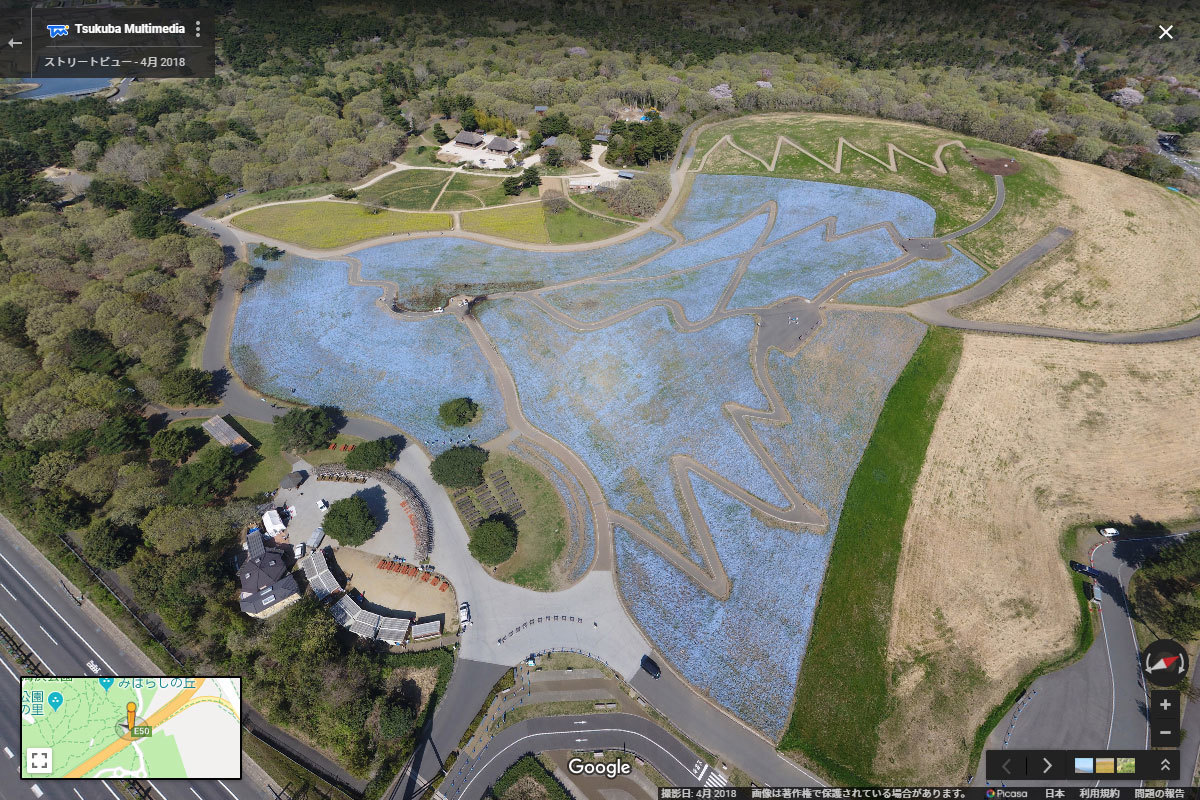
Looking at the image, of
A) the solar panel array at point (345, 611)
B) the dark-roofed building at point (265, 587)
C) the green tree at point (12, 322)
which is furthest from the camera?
the green tree at point (12, 322)

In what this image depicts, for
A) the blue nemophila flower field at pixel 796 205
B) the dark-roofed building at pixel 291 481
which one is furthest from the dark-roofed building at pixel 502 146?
the dark-roofed building at pixel 291 481

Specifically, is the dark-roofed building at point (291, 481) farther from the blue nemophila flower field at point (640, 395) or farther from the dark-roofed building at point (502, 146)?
the dark-roofed building at point (502, 146)

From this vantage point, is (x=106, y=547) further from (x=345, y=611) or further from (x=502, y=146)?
(x=502, y=146)

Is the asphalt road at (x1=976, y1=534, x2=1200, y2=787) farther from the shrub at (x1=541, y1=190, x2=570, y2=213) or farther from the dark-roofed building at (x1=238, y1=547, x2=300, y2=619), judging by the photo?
the shrub at (x1=541, y1=190, x2=570, y2=213)

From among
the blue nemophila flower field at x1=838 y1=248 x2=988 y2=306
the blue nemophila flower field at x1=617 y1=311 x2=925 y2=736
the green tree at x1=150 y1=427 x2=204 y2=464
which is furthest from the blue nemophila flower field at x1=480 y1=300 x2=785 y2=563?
the green tree at x1=150 y1=427 x2=204 y2=464

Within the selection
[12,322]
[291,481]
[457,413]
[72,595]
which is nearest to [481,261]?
[457,413]

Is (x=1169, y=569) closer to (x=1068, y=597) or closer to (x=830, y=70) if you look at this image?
(x=1068, y=597)

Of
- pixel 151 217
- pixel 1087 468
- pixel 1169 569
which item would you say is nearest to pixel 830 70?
pixel 1087 468

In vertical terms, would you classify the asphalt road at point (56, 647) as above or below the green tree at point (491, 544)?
below
